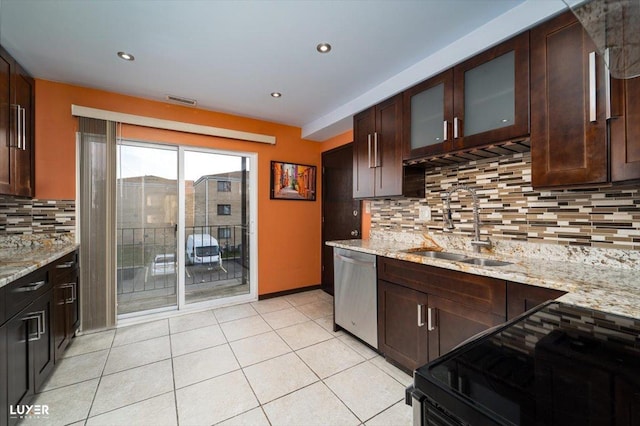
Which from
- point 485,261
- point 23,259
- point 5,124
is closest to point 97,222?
point 23,259

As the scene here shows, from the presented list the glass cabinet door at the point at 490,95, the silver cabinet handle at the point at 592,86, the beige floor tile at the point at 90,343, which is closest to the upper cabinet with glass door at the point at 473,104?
the glass cabinet door at the point at 490,95

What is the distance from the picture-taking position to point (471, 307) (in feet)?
5.06

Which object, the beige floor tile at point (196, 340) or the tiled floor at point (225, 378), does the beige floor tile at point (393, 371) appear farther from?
the beige floor tile at point (196, 340)

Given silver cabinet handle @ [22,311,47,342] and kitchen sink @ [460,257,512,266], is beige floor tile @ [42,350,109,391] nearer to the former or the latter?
silver cabinet handle @ [22,311,47,342]

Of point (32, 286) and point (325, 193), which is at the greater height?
point (325, 193)

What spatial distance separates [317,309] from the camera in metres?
3.27

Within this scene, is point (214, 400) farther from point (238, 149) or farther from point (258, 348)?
point (238, 149)

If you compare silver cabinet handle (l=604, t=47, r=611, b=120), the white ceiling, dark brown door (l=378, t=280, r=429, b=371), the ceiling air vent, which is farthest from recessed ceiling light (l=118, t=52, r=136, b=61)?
silver cabinet handle (l=604, t=47, r=611, b=120)

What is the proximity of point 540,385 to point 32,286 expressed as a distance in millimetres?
2492

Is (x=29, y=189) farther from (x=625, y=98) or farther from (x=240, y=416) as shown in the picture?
(x=625, y=98)

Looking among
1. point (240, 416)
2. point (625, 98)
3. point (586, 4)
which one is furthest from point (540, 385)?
point (240, 416)

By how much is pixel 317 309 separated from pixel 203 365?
1.49 m

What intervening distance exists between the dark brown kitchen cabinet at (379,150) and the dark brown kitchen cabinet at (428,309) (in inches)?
31.1

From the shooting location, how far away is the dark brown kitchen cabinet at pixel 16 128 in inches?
77.2
